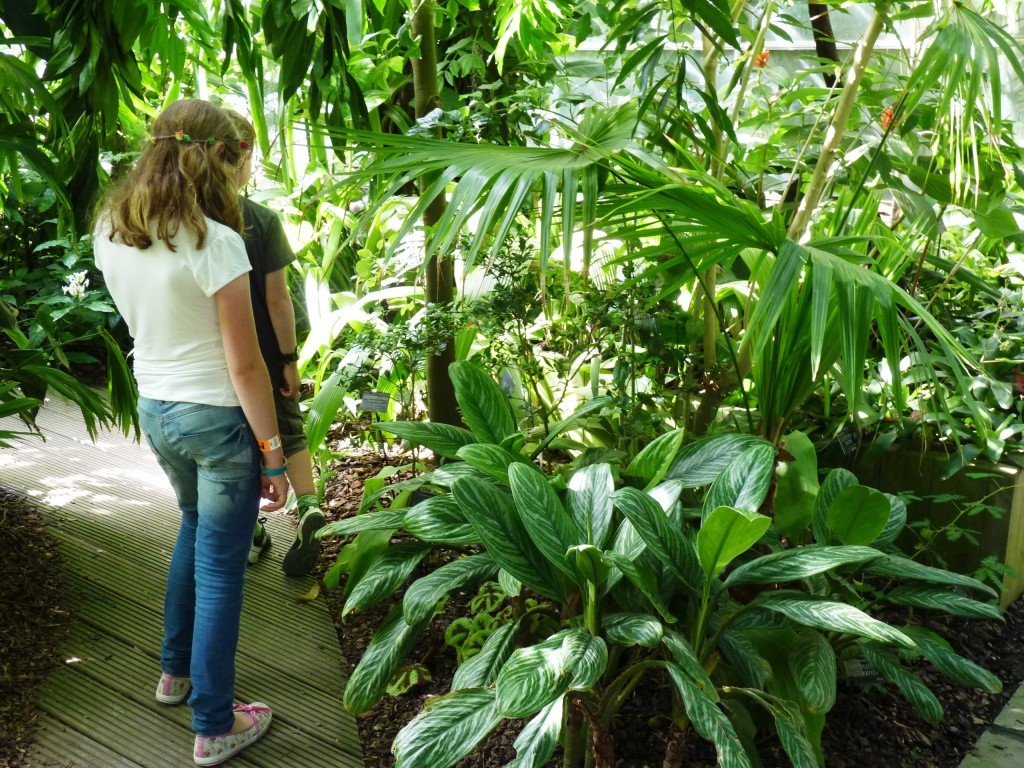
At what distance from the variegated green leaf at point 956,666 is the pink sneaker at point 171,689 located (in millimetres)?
1533

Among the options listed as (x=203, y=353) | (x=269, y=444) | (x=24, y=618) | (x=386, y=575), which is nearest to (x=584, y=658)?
(x=386, y=575)

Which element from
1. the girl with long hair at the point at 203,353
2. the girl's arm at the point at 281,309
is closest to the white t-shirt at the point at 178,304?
the girl with long hair at the point at 203,353

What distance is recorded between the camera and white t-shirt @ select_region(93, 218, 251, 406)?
168 cm

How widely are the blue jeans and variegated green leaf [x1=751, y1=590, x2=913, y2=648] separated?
3.23ft

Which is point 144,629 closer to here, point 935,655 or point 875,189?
point 935,655

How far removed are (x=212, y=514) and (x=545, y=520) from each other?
687 mm

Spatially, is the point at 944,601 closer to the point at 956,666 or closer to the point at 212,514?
the point at 956,666

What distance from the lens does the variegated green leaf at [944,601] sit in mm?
1725

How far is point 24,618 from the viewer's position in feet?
7.53

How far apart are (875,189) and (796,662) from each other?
1330 mm

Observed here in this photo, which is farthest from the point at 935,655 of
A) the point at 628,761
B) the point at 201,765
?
the point at 201,765

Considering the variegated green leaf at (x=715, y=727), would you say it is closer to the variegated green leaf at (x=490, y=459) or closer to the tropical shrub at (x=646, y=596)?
the tropical shrub at (x=646, y=596)

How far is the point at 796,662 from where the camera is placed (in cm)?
164

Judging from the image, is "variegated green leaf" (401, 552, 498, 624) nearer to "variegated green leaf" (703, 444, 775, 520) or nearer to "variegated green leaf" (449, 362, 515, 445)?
"variegated green leaf" (449, 362, 515, 445)
